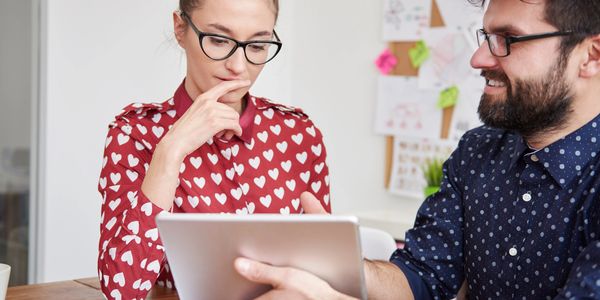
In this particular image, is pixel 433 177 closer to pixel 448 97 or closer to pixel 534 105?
pixel 448 97

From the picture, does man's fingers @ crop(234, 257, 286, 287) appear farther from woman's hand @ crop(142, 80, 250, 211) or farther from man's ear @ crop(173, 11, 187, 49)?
man's ear @ crop(173, 11, 187, 49)

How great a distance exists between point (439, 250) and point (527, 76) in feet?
1.36

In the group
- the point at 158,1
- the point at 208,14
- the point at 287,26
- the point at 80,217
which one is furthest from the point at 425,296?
the point at 287,26

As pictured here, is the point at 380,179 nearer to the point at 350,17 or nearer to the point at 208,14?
the point at 350,17

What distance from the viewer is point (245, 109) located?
1.86 metres

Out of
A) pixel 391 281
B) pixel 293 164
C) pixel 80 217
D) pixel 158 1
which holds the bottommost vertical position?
pixel 80 217

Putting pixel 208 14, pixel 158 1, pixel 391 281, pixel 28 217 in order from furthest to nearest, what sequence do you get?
pixel 158 1 → pixel 28 217 → pixel 208 14 → pixel 391 281

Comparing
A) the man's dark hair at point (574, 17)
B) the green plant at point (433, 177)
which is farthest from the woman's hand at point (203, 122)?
the green plant at point (433, 177)

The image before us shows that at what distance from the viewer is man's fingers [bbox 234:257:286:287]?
4.00 ft

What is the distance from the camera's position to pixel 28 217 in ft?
10.4

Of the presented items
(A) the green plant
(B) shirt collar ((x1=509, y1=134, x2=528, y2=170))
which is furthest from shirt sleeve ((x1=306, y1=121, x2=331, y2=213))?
(A) the green plant

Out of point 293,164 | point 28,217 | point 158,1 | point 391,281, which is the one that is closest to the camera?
point 391,281

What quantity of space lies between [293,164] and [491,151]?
0.52 metres

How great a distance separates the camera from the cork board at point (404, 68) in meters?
3.28
